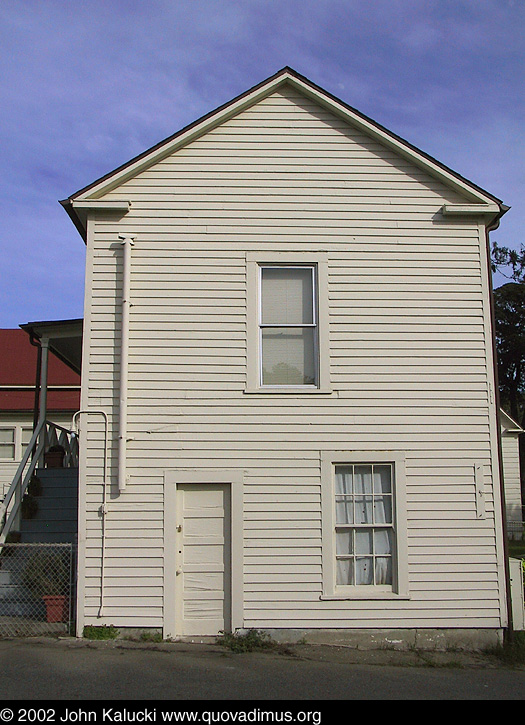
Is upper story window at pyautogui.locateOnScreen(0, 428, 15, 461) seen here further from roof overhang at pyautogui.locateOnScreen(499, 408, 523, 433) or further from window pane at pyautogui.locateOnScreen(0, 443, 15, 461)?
roof overhang at pyautogui.locateOnScreen(499, 408, 523, 433)

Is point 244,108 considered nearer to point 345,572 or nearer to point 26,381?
point 345,572

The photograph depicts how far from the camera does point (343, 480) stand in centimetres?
976

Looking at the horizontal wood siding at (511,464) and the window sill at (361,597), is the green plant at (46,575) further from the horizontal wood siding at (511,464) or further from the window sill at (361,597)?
the horizontal wood siding at (511,464)

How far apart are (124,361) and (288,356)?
2.31m

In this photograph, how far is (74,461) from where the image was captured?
1538cm

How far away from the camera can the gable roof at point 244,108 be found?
10.1 m

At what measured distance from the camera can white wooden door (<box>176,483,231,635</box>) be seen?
9.33 metres

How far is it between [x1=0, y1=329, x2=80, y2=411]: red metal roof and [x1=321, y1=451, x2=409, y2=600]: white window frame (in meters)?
16.0

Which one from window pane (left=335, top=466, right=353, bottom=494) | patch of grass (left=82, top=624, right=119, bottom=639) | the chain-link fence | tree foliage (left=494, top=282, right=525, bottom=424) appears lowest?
patch of grass (left=82, top=624, right=119, bottom=639)

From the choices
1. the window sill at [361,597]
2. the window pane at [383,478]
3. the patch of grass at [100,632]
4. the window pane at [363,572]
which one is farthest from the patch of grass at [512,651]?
the patch of grass at [100,632]

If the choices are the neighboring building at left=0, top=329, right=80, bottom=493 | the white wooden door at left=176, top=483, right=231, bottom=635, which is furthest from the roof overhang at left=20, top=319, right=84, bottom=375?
the neighboring building at left=0, top=329, right=80, bottom=493

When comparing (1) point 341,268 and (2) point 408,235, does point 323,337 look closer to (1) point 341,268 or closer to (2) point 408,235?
(1) point 341,268

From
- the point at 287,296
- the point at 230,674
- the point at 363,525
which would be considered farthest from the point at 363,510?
the point at 287,296
